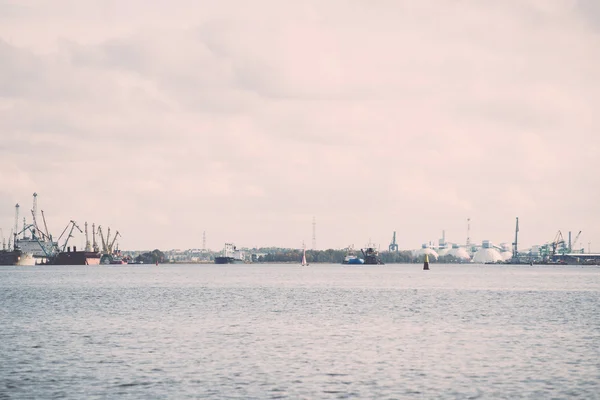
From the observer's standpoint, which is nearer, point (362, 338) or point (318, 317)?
point (362, 338)

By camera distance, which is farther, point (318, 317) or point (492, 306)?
point (492, 306)

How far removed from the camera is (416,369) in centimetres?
4569

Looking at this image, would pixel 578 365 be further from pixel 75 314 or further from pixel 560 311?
pixel 75 314

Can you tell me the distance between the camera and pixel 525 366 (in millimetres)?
46688

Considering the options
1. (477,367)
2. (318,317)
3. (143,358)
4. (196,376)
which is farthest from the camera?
(318,317)

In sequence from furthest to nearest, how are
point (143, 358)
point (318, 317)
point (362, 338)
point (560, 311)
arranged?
point (560, 311) → point (318, 317) → point (362, 338) → point (143, 358)

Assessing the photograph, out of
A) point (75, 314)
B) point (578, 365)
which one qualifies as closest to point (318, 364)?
point (578, 365)

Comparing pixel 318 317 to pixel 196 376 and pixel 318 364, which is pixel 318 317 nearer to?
pixel 318 364

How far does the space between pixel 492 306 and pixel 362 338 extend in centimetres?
4349

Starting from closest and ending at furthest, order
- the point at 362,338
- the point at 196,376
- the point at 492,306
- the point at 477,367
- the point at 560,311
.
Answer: the point at 196,376 < the point at 477,367 < the point at 362,338 < the point at 560,311 < the point at 492,306

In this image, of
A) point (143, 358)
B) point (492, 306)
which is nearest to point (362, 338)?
point (143, 358)

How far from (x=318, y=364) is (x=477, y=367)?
894 cm

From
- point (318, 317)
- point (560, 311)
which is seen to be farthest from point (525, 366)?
point (560, 311)

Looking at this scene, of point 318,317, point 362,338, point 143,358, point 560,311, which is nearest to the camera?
point 143,358
